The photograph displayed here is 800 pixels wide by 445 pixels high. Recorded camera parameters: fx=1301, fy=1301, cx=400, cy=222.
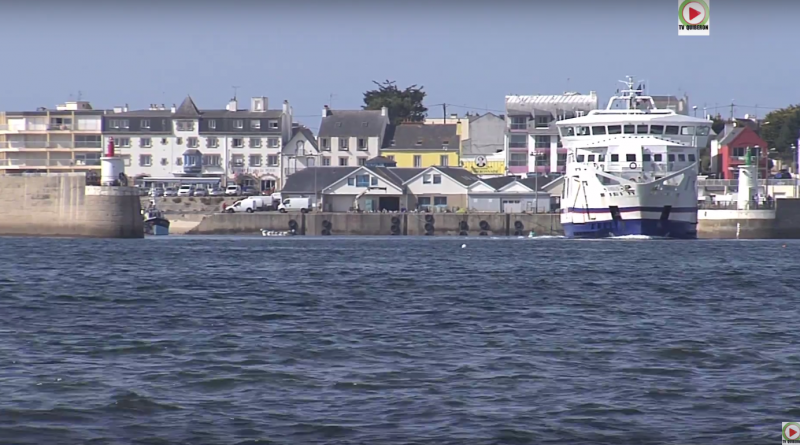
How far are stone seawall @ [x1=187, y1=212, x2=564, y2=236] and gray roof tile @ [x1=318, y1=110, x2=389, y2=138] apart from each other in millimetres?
27259

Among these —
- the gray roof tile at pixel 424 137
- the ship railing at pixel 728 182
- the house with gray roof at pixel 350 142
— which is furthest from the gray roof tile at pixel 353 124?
the ship railing at pixel 728 182

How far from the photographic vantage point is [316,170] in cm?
10281

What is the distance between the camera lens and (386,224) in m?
91.6

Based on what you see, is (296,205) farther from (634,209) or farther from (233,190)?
(634,209)

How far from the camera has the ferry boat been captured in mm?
70500

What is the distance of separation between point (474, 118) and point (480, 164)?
7.47m

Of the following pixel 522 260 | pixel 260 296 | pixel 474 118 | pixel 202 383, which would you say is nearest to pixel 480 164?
pixel 474 118

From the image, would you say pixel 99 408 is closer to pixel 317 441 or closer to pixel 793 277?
pixel 317 441

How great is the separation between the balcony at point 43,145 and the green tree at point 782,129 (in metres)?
64.0

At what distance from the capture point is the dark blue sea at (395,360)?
13.8 m

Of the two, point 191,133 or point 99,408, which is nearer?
point 99,408

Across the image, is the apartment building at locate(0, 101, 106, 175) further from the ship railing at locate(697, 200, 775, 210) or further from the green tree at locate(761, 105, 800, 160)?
the green tree at locate(761, 105, 800, 160)

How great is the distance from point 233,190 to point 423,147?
2072 cm

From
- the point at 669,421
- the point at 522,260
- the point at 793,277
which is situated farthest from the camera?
the point at 522,260
